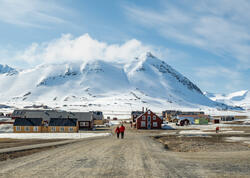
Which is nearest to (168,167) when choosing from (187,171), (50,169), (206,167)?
(187,171)

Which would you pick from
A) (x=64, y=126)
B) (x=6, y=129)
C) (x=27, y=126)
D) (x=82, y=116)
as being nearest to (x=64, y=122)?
(x=64, y=126)

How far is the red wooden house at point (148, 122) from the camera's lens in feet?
275

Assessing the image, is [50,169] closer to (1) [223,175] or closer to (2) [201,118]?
(1) [223,175]

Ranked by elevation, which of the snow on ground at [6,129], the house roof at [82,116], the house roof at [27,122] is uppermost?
the house roof at [82,116]

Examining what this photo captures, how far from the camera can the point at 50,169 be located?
47.2ft

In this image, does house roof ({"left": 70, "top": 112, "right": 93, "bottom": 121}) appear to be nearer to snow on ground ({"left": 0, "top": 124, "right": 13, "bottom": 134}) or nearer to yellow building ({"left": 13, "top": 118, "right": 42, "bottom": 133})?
yellow building ({"left": 13, "top": 118, "right": 42, "bottom": 133})

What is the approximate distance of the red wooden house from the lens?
8380 cm

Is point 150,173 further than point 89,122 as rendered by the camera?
No

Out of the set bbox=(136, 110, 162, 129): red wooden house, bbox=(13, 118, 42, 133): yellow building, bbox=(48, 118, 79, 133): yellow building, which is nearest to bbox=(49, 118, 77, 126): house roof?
bbox=(48, 118, 79, 133): yellow building

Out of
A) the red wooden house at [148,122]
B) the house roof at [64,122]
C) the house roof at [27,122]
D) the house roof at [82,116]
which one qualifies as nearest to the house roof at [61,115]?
the house roof at [82,116]

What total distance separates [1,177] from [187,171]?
932 centimetres

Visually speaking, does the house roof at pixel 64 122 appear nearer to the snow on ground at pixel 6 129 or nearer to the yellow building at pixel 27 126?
the yellow building at pixel 27 126

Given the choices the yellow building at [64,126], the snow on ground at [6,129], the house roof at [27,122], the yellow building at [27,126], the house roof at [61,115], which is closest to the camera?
the yellow building at [64,126]

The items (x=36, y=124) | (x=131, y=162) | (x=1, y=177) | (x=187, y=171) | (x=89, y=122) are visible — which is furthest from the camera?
(x=89, y=122)
